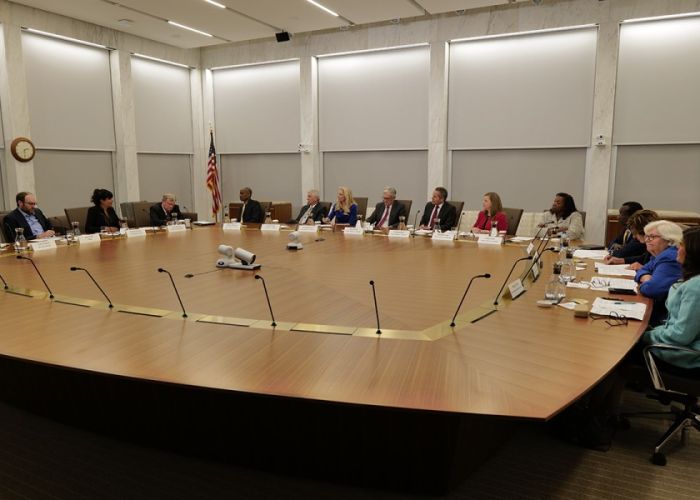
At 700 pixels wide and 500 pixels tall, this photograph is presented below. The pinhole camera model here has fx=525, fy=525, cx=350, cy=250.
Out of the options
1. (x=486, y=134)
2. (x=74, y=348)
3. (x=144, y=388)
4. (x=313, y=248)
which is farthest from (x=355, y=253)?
(x=486, y=134)

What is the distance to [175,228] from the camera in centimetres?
696

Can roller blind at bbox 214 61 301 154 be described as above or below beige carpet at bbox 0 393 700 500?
above

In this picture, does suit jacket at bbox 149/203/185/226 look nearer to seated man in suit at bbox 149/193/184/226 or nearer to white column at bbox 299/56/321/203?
seated man in suit at bbox 149/193/184/226

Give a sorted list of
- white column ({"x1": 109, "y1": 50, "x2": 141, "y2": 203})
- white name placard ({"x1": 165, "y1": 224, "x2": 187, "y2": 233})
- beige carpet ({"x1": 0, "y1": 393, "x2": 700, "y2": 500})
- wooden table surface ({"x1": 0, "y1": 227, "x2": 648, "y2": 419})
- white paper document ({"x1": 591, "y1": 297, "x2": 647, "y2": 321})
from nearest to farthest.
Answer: wooden table surface ({"x1": 0, "y1": 227, "x2": 648, "y2": 419})
beige carpet ({"x1": 0, "y1": 393, "x2": 700, "y2": 500})
white paper document ({"x1": 591, "y1": 297, "x2": 647, "y2": 321})
white name placard ({"x1": 165, "y1": 224, "x2": 187, "y2": 233})
white column ({"x1": 109, "y1": 50, "x2": 141, "y2": 203})

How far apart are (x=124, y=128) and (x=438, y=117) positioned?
5.68 m

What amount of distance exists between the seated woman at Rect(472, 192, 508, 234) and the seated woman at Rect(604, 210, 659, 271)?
171 centimetres

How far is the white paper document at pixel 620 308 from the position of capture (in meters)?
2.86

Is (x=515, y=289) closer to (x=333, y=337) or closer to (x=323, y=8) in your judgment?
(x=333, y=337)

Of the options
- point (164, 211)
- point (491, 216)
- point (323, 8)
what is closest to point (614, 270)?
point (491, 216)

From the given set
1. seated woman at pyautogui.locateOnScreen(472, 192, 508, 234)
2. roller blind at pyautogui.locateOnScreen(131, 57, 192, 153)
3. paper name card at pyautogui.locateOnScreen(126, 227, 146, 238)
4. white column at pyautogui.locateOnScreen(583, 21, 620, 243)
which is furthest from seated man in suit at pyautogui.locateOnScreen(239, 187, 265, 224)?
white column at pyautogui.locateOnScreen(583, 21, 620, 243)

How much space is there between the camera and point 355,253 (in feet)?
16.5

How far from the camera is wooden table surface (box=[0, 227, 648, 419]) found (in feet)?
6.40

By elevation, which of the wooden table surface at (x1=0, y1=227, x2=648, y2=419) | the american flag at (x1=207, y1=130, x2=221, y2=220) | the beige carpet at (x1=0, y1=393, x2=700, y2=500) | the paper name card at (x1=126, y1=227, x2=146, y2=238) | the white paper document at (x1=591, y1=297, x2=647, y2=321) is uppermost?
the american flag at (x1=207, y1=130, x2=221, y2=220)

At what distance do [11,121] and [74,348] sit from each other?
7.17m
